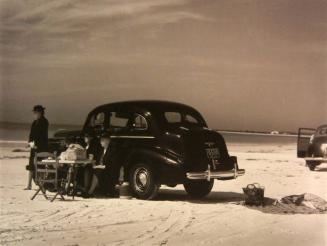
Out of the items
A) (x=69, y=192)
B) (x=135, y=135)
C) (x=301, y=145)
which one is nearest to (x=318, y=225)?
(x=135, y=135)

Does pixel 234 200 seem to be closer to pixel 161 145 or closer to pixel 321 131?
pixel 161 145

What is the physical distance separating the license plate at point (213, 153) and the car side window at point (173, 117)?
95 centimetres

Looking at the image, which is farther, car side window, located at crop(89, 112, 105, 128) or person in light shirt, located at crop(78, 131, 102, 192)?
car side window, located at crop(89, 112, 105, 128)

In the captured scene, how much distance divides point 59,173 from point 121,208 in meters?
2.07

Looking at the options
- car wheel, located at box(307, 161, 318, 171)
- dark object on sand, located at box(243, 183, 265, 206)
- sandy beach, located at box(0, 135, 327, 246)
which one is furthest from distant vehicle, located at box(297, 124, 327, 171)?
dark object on sand, located at box(243, 183, 265, 206)

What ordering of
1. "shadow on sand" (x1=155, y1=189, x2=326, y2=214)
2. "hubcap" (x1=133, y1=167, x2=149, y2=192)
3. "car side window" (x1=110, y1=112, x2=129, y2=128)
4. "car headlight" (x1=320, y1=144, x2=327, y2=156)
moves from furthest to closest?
"car headlight" (x1=320, y1=144, x2=327, y2=156) → "car side window" (x1=110, y1=112, x2=129, y2=128) → "hubcap" (x1=133, y1=167, x2=149, y2=192) → "shadow on sand" (x1=155, y1=189, x2=326, y2=214)

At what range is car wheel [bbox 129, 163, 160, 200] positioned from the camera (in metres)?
9.44

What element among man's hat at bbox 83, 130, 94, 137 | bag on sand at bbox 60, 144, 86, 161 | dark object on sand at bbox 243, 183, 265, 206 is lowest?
dark object on sand at bbox 243, 183, 265, 206

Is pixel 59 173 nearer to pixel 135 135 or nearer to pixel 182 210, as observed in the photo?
pixel 135 135

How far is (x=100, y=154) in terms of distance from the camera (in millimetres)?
9984

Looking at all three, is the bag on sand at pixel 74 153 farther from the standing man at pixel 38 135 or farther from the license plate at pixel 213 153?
the license plate at pixel 213 153

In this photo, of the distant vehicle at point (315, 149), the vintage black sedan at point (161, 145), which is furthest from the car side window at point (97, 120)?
the distant vehicle at point (315, 149)

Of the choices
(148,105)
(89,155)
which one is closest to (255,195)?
(148,105)

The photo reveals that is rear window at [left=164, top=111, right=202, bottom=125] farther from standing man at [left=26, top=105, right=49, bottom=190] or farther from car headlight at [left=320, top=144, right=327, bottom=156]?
car headlight at [left=320, top=144, right=327, bottom=156]
